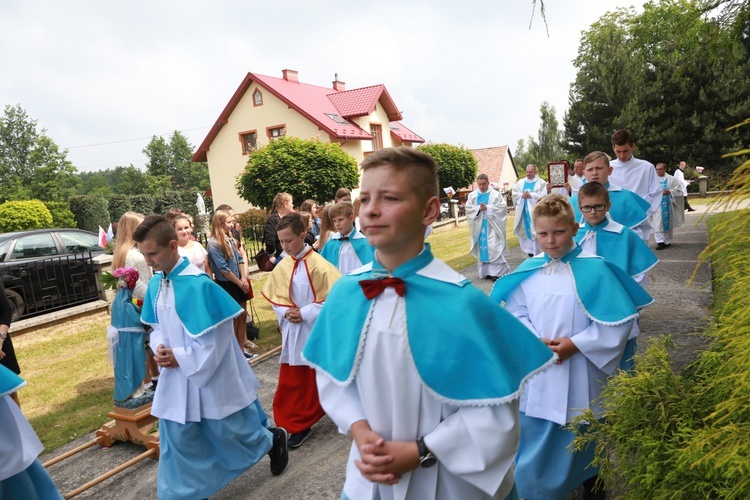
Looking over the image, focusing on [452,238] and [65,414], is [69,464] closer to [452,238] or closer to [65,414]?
[65,414]

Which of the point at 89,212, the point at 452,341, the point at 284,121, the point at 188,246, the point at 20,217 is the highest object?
the point at 284,121

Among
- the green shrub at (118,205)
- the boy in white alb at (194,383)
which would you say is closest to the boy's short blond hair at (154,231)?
the boy in white alb at (194,383)

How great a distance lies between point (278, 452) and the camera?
13.4 feet

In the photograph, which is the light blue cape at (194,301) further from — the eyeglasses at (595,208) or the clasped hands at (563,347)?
the eyeglasses at (595,208)

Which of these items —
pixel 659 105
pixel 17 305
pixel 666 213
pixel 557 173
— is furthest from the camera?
pixel 659 105

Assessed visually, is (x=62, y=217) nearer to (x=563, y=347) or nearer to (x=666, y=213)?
(x=666, y=213)

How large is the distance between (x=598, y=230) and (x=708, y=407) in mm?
3029

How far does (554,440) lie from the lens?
307cm

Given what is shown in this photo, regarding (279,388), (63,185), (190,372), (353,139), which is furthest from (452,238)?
(63,185)

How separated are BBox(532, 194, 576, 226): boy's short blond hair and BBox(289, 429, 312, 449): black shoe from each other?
2.93 m

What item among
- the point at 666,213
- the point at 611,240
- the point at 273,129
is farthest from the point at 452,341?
the point at 273,129

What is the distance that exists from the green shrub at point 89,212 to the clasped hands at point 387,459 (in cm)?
4311

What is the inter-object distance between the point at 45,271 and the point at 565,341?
414 inches

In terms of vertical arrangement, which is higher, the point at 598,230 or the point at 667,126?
the point at 667,126
